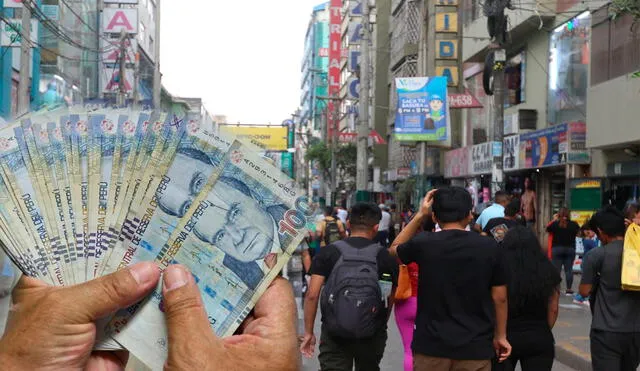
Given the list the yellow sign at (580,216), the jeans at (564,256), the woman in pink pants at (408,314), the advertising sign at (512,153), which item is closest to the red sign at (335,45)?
the advertising sign at (512,153)

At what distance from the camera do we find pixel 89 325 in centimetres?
167

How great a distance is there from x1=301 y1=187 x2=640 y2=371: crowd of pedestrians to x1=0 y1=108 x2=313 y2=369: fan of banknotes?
297 cm

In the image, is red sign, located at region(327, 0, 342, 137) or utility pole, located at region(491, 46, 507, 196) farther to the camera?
red sign, located at region(327, 0, 342, 137)

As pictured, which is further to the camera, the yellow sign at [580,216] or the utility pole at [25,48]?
the yellow sign at [580,216]

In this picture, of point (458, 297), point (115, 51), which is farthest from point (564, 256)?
point (115, 51)

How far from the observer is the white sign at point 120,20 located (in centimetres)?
3222

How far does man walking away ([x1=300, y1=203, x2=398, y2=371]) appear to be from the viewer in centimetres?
528

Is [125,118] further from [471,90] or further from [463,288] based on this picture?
[471,90]

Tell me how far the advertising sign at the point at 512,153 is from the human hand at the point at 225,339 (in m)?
23.1

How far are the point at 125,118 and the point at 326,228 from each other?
1030 centimetres

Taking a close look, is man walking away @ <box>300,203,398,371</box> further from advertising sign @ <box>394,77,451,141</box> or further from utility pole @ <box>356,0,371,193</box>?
utility pole @ <box>356,0,371,193</box>

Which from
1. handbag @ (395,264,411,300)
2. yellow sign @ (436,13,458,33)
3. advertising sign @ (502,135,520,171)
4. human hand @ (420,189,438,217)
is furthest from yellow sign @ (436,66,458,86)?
human hand @ (420,189,438,217)

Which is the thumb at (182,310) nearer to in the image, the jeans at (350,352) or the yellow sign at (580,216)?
the jeans at (350,352)

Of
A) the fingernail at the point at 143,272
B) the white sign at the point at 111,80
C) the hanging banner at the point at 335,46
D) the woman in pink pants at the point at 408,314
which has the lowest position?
the woman in pink pants at the point at 408,314
